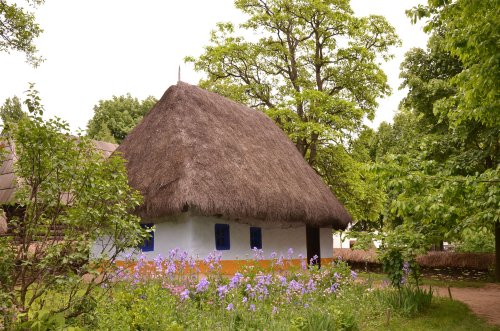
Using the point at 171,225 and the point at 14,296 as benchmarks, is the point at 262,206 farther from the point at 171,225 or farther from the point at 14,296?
the point at 14,296

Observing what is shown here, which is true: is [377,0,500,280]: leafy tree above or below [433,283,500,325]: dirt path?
above

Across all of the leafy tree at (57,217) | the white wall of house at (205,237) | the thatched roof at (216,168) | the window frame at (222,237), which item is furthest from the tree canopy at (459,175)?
the window frame at (222,237)

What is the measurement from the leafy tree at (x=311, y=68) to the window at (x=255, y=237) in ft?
22.3

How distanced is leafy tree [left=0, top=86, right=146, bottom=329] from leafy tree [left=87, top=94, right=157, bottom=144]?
28.9 m

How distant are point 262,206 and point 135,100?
2553cm

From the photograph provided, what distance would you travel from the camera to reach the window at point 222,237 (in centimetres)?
1353

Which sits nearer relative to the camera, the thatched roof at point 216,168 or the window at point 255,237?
the thatched roof at point 216,168

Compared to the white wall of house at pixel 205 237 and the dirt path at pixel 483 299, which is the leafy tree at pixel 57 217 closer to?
the white wall of house at pixel 205 237

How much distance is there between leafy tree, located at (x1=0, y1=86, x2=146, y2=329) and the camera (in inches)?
209

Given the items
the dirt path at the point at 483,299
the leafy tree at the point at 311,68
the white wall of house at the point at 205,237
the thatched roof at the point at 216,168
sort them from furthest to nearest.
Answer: the leafy tree at the point at 311,68
the white wall of house at the point at 205,237
the thatched roof at the point at 216,168
the dirt path at the point at 483,299

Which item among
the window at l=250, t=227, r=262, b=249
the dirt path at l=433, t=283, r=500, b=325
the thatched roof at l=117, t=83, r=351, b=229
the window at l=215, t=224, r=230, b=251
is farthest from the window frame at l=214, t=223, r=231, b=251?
the dirt path at l=433, t=283, r=500, b=325

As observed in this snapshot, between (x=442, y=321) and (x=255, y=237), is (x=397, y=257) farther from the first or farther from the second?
(x=255, y=237)

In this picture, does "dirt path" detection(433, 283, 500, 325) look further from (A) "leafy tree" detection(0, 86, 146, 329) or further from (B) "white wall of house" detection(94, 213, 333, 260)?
(A) "leafy tree" detection(0, 86, 146, 329)

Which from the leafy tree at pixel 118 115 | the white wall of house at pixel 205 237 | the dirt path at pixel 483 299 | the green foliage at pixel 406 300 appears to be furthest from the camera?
the leafy tree at pixel 118 115
